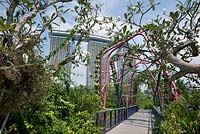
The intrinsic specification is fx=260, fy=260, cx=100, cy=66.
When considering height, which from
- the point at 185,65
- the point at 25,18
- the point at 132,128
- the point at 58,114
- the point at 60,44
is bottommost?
the point at 132,128

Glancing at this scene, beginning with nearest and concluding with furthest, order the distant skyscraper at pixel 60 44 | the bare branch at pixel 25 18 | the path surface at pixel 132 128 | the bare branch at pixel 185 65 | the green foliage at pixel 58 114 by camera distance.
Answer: the bare branch at pixel 185 65 → the bare branch at pixel 25 18 → the green foliage at pixel 58 114 → the distant skyscraper at pixel 60 44 → the path surface at pixel 132 128

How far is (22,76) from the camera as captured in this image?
12.4ft

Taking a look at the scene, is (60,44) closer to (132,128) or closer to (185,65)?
(185,65)

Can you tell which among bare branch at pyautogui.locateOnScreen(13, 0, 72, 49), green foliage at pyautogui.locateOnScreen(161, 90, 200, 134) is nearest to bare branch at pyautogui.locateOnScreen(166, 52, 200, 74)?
green foliage at pyautogui.locateOnScreen(161, 90, 200, 134)

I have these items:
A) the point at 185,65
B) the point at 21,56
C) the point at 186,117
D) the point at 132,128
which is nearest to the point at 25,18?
the point at 21,56

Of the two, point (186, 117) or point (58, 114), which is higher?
point (186, 117)

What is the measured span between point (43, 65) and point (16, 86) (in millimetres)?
623

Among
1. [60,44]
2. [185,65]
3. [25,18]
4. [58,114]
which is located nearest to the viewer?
[185,65]

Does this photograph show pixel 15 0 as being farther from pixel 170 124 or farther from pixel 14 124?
pixel 170 124

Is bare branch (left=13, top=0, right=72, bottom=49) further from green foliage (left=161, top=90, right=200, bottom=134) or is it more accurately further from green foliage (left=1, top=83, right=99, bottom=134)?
green foliage (left=161, top=90, right=200, bottom=134)

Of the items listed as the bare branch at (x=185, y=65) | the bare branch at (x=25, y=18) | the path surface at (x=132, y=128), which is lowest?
the path surface at (x=132, y=128)

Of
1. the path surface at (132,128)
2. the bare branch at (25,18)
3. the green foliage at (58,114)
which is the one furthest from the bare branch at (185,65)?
the path surface at (132,128)

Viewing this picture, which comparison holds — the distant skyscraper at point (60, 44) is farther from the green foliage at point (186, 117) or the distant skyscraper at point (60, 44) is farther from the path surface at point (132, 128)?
the green foliage at point (186, 117)

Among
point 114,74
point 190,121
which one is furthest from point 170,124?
point 114,74
